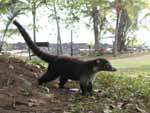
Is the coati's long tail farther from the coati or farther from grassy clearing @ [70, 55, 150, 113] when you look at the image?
grassy clearing @ [70, 55, 150, 113]

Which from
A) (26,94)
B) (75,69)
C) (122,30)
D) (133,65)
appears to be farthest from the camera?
(122,30)

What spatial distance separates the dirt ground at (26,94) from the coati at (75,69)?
0.21 meters

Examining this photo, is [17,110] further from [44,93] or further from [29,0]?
[29,0]

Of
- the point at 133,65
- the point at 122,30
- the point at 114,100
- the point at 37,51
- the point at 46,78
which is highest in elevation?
the point at 122,30

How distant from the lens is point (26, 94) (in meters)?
6.50

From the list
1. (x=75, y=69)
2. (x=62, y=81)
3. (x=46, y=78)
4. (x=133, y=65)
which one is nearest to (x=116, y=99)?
(x=75, y=69)

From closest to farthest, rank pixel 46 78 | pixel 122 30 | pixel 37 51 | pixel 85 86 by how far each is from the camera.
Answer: pixel 85 86, pixel 46 78, pixel 37 51, pixel 122 30

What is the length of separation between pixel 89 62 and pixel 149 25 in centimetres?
2882

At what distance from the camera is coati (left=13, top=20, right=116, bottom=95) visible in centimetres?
711

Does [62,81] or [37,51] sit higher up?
[37,51]

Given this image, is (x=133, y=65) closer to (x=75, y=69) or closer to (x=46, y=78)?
(x=46, y=78)

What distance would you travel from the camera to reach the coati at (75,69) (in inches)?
280

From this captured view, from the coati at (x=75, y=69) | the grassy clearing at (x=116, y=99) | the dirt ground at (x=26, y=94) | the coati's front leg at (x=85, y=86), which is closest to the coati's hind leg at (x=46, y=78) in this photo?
the coati at (x=75, y=69)

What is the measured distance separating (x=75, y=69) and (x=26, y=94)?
1055 mm
